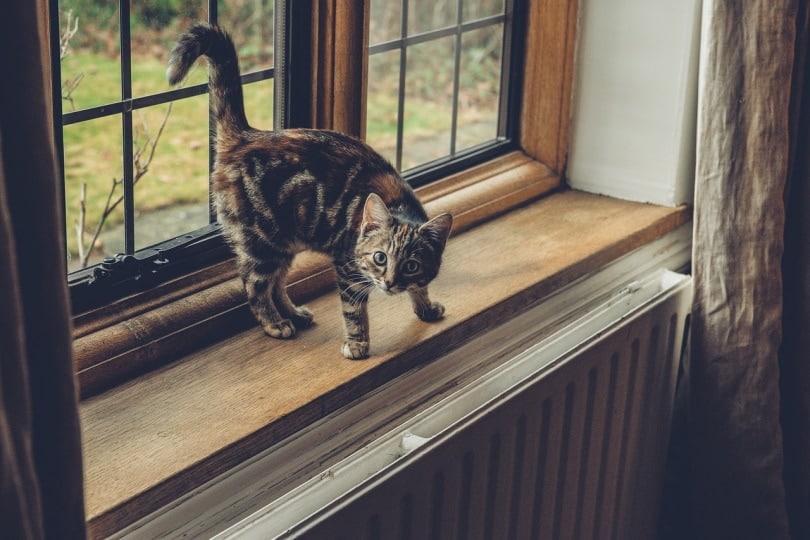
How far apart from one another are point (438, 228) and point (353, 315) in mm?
150

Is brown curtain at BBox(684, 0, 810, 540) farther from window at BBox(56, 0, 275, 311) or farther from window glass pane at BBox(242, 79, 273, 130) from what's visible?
window glass pane at BBox(242, 79, 273, 130)

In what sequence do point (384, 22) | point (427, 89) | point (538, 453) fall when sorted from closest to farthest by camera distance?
point (538, 453) < point (384, 22) < point (427, 89)

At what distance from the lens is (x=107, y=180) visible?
311 cm

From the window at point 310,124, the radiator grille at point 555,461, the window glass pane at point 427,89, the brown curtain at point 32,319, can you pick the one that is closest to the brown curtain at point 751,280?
the radiator grille at point 555,461

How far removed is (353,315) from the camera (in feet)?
4.09

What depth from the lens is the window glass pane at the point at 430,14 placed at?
7.01ft

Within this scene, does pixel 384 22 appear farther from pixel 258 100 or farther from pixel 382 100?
pixel 382 100

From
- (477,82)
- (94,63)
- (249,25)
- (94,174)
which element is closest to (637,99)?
(477,82)

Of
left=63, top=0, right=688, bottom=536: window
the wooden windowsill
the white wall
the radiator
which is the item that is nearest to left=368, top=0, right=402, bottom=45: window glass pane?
left=63, top=0, right=688, bottom=536: window

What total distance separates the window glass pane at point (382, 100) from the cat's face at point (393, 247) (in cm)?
163

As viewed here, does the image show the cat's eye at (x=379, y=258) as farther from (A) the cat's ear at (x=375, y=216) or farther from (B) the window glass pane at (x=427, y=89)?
(B) the window glass pane at (x=427, y=89)

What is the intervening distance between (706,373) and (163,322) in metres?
0.89

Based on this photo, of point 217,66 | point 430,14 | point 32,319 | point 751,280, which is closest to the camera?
point 32,319

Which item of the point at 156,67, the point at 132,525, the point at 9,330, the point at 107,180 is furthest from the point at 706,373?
the point at 107,180
